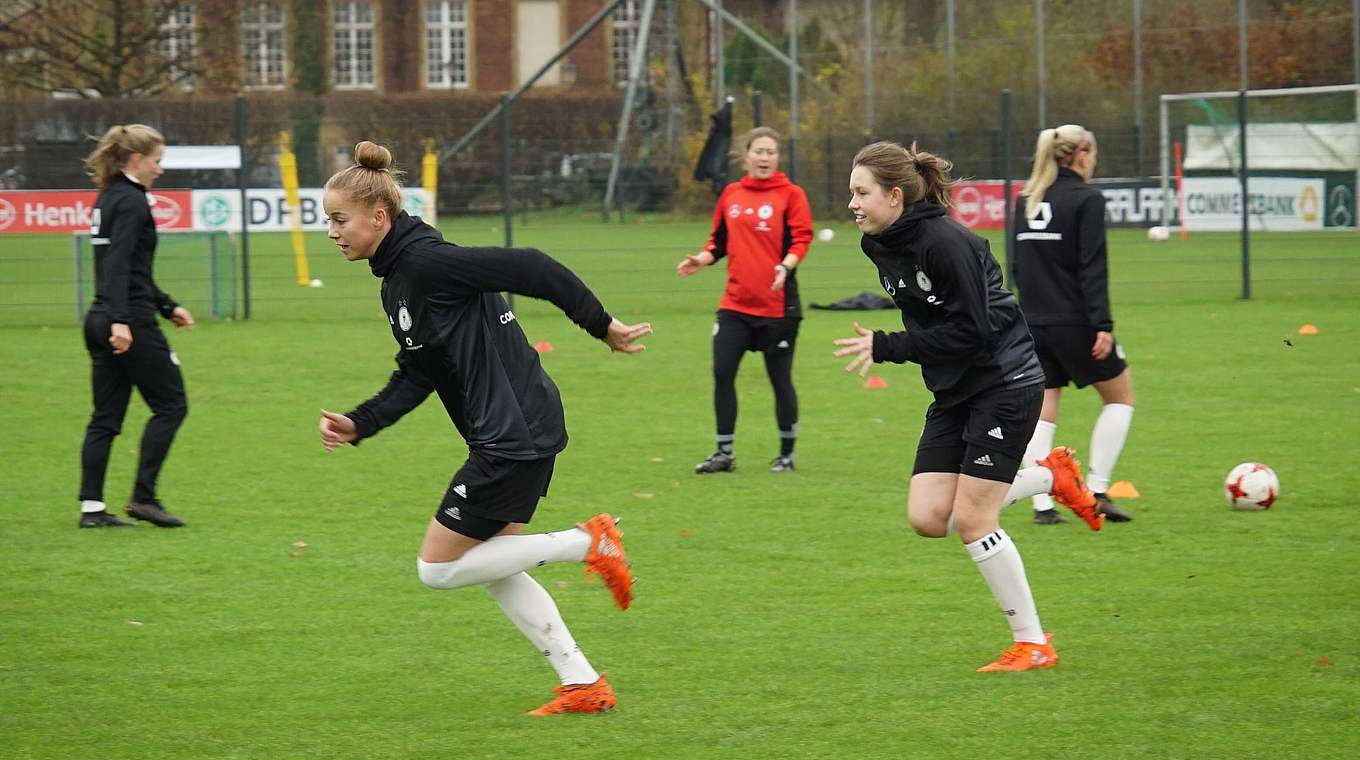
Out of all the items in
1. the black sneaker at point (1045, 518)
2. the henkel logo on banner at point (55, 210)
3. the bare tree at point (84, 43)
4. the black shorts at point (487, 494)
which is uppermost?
the bare tree at point (84, 43)

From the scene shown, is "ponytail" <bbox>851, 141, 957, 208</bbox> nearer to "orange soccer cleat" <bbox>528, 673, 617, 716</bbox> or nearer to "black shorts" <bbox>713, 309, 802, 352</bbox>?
"orange soccer cleat" <bbox>528, 673, 617, 716</bbox>

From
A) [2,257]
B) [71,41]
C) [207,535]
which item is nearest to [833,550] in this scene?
[207,535]

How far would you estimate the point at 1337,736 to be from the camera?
4.90 meters

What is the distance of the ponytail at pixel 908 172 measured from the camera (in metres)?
5.53

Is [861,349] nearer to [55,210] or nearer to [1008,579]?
[1008,579]

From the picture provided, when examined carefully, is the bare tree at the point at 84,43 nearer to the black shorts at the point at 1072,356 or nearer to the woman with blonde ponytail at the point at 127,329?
the woman with blonde ponytail at the point at 127,329

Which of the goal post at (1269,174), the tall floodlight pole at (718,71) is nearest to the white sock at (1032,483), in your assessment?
the goal post at (1269,174)

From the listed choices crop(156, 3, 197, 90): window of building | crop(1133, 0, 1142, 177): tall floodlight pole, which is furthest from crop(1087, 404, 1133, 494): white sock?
crop(156, 3, 197, 90): window of building

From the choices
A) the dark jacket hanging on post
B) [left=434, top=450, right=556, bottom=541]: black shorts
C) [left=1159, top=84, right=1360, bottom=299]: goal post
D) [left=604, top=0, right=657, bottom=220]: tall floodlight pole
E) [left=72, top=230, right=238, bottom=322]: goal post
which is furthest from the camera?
[left=604, top=0, right=657, bottom=220]: tall floodlight pole

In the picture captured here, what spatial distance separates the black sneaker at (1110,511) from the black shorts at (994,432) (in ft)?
8.82

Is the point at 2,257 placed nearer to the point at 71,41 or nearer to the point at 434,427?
the point at 434,427

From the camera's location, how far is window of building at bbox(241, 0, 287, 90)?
49.6m

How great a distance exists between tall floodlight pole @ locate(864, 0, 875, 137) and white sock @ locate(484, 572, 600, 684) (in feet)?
109

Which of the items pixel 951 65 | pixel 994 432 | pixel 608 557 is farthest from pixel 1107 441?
pixel 951 65
